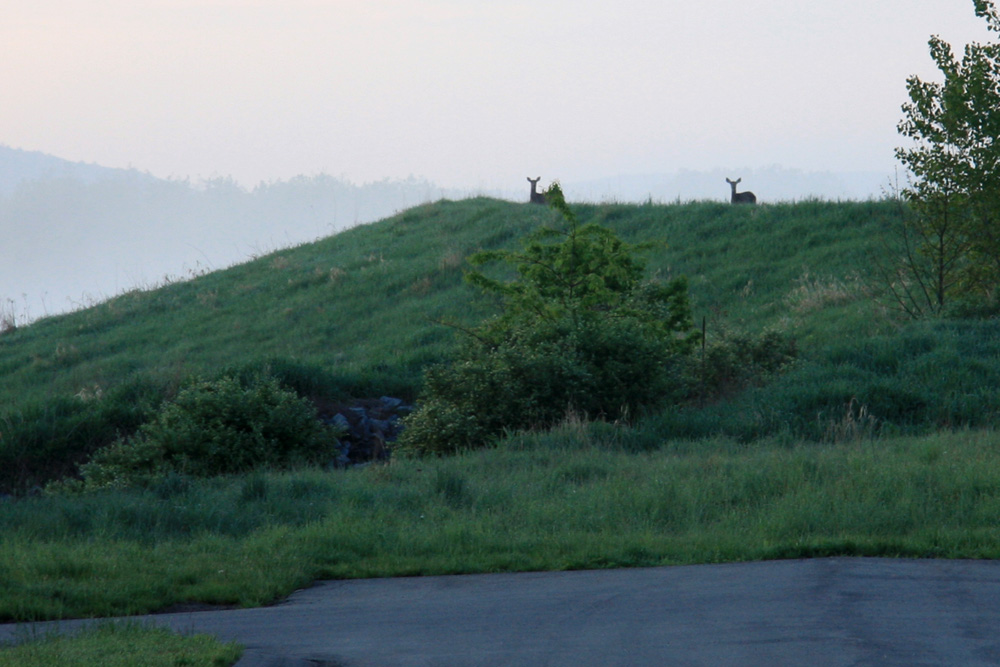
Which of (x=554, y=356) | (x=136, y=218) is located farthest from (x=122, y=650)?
(x=136, y=218)

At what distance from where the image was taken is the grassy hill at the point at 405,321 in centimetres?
1473

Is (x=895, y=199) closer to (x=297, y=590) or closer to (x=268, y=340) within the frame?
(x=268, y=340)

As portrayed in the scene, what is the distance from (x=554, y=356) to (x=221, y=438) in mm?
4248

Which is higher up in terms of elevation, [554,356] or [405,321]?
[405,321]

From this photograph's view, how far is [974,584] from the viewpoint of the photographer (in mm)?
6223

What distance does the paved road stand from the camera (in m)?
4.99

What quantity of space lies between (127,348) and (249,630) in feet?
67.0

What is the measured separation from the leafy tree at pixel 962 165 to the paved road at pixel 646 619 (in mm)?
10710

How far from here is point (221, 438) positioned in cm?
1288

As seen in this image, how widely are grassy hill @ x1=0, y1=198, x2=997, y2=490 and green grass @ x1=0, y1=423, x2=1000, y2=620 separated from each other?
3093 mm

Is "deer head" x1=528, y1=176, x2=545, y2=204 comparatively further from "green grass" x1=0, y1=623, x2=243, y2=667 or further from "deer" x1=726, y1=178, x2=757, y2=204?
"green grass" x1=0, y1=623, x2=243, y2=667

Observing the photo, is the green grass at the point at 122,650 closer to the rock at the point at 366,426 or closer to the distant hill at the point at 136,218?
the rock at the point at 366,426

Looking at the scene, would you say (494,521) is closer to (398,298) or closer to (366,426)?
(366,426)

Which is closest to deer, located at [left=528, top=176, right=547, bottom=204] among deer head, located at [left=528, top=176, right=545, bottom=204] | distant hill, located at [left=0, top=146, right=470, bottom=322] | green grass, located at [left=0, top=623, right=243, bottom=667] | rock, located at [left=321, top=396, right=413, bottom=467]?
deer head, located at [left=528, top=176, right=545, bottom=204]
